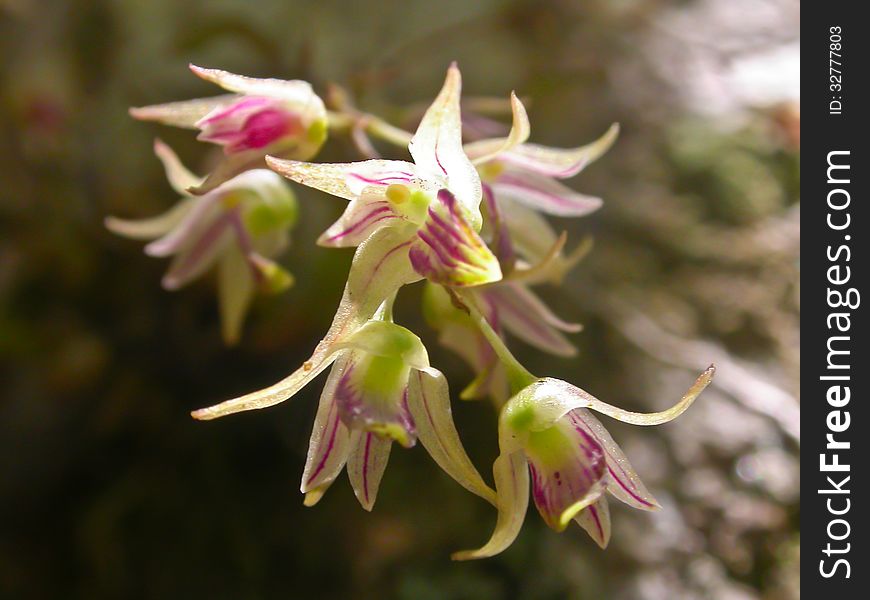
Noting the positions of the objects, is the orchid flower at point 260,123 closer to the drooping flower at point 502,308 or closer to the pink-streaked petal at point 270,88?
the pink-streaked petal at point 270,88

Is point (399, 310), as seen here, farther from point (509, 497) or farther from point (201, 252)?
point (509, 497)

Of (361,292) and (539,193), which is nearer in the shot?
(361,292)

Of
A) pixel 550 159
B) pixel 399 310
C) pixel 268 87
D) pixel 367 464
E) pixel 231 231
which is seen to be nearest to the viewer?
pixel 367 464

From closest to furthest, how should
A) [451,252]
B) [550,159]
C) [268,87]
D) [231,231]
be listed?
[451,252] < [268,87] < [550,159] < [231,231]

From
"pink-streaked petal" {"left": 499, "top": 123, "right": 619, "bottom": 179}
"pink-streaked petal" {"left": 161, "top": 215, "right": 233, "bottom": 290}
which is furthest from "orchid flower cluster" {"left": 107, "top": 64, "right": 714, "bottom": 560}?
"pink-streaked petal" {"left": 161, "top": 215, "right": 233, "bottom": 290}

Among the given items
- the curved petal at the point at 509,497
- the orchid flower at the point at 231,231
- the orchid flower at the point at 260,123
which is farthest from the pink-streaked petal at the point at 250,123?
the curved petal at the point at 509,497

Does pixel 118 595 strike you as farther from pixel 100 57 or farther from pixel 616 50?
pixel 616 50

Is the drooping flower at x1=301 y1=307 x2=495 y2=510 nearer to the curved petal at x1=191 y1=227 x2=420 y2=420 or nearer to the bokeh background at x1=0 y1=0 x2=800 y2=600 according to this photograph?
the curved petal at x1=191 y1=227 x2=420 y2=420

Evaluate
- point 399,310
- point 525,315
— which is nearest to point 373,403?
point 525,315
